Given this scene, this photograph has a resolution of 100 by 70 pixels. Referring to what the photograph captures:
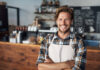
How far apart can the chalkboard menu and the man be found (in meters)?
4.15

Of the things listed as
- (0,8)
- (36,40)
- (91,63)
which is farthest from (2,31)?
(91,63)

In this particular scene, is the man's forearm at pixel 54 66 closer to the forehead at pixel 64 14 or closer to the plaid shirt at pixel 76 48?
the plaid shirt at pixel 76 48

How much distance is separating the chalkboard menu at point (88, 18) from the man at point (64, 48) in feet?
13.6

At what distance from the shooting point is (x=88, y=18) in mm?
5285

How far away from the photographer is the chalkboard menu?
17.0 ft

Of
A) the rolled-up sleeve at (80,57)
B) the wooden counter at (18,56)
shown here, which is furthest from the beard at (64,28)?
the wooden counter at (18,56)

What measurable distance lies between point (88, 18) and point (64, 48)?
436 centimetres

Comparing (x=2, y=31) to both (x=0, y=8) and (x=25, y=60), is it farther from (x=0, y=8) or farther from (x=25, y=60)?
(x=25, y=60)

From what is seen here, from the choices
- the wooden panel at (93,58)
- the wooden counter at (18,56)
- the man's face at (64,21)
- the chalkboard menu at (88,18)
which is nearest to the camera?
the man's face at (64,21)

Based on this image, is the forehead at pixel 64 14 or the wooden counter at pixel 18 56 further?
the wooden counter at pixel 18 56

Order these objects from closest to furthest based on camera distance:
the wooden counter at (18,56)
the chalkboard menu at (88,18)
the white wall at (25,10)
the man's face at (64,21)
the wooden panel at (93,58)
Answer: the man's face at (64,21) < the wooden panel at (93,58) < the wooden counter at (18,56) < the chalkboard menu at (88,18) < the white wall at (25,10)

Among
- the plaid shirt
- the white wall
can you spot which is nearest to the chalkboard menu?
the white wall

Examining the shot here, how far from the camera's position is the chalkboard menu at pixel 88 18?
519 cm

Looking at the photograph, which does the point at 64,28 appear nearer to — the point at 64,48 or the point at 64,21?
the point at 64,21
